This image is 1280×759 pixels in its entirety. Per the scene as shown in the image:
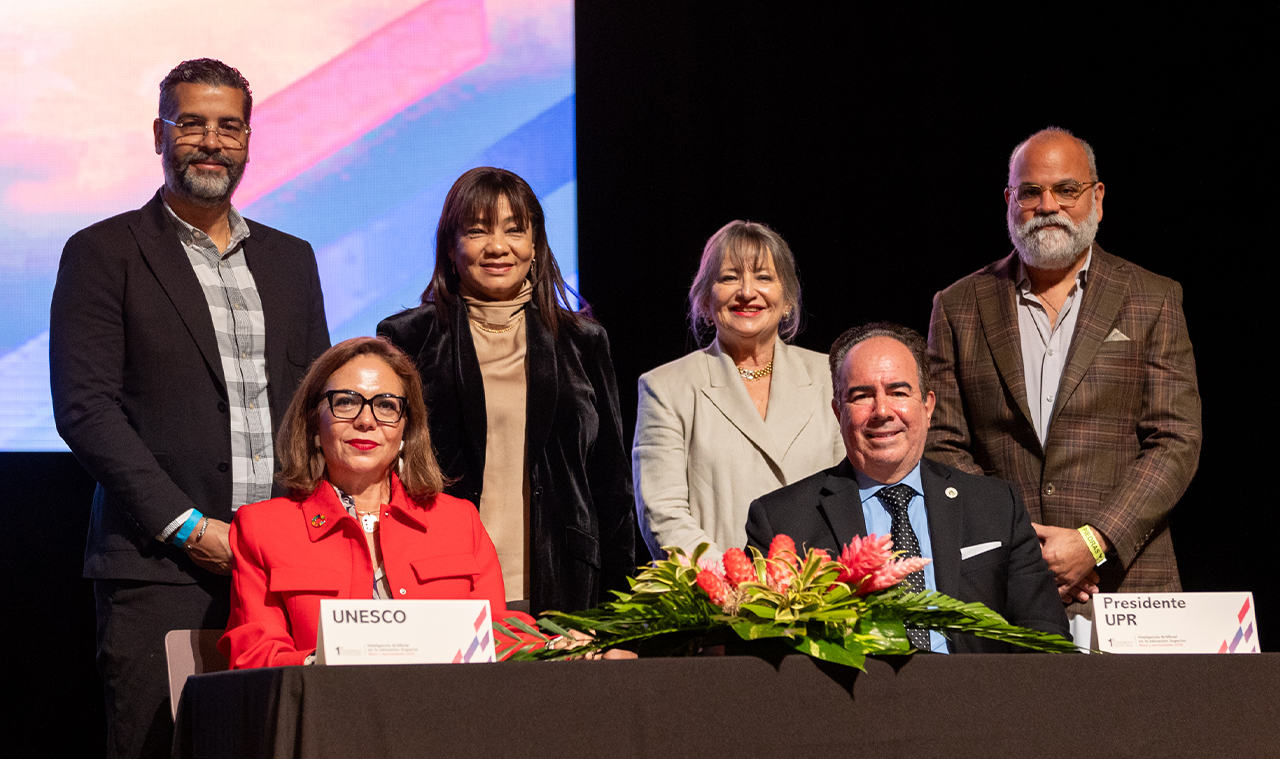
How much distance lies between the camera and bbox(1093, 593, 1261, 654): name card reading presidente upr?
5.97 feet

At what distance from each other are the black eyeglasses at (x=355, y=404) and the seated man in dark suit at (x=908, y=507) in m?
0.73

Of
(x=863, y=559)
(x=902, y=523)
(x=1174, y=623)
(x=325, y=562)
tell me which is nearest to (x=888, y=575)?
(x=863, y=559)

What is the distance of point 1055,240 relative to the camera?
3.21 metres

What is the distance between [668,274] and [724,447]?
146 centimetres

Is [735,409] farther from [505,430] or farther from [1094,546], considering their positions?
[1094,546]

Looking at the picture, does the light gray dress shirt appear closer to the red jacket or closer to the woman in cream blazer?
the woman in cream blazer

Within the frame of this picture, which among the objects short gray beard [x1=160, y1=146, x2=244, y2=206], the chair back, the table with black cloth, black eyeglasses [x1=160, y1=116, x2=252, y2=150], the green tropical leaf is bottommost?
the table with black cloth

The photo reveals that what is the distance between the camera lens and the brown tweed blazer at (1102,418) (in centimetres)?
298

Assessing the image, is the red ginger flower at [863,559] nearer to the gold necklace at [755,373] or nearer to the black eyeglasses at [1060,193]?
the gold necklace at [755,373]

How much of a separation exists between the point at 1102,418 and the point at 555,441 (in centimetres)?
136

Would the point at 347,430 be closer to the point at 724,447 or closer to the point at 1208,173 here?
the point at 724,447

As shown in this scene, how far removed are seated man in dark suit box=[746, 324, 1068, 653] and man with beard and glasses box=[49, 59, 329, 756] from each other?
45.3 inches

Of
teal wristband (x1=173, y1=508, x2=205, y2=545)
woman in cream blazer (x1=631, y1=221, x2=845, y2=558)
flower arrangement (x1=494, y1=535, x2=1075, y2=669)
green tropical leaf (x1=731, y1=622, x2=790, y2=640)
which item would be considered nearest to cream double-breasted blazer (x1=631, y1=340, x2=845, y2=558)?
woman in cream blazer (x1=631, y1=221, x2=845, y2=558)

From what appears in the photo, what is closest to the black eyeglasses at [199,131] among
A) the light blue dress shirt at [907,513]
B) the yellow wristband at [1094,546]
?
the light blue dress shirt at [907,513]
